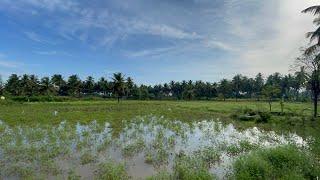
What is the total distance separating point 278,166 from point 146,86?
110584 millimetres

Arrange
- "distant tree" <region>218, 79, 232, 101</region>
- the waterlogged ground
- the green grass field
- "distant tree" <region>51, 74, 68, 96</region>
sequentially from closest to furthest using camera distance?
1. the waterlogged ground
2. the green grass field
3. "distant tree" <region>51, 74, 68, 96</region>
4. "distant tree" <region>218, 79, 232, 101</region>

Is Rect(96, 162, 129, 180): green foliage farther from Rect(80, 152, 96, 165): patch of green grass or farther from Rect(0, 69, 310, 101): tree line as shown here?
Rect(0, 69, 310, 101): tree line

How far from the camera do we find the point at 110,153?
14875 mm

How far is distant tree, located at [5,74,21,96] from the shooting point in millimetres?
87375

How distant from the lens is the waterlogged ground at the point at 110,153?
11.4 m

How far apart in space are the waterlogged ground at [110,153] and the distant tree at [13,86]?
72611 millimetres

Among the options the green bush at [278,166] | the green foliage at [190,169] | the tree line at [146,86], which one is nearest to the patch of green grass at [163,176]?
the green foliage at [190,169]

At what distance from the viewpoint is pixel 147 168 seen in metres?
12.3

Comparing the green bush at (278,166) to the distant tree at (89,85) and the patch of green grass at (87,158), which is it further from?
the distant tree at (89,85)

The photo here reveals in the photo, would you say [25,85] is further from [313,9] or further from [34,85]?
[313,9]

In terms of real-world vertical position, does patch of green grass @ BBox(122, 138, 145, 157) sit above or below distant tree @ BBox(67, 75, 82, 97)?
below

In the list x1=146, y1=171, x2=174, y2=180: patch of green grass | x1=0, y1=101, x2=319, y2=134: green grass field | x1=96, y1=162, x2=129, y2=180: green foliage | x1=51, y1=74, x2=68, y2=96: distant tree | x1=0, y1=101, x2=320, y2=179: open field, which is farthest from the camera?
x1=51, y1=74, x2=68, y2=96: distant tree

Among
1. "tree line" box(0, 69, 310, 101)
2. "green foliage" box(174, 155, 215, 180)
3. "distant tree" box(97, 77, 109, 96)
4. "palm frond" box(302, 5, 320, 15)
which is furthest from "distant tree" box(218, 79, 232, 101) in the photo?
"green foliage" box(174, 155, 215, 180)

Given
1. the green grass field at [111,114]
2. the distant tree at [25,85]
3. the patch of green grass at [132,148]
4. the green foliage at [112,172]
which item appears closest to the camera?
the green foliage at [112,172]
